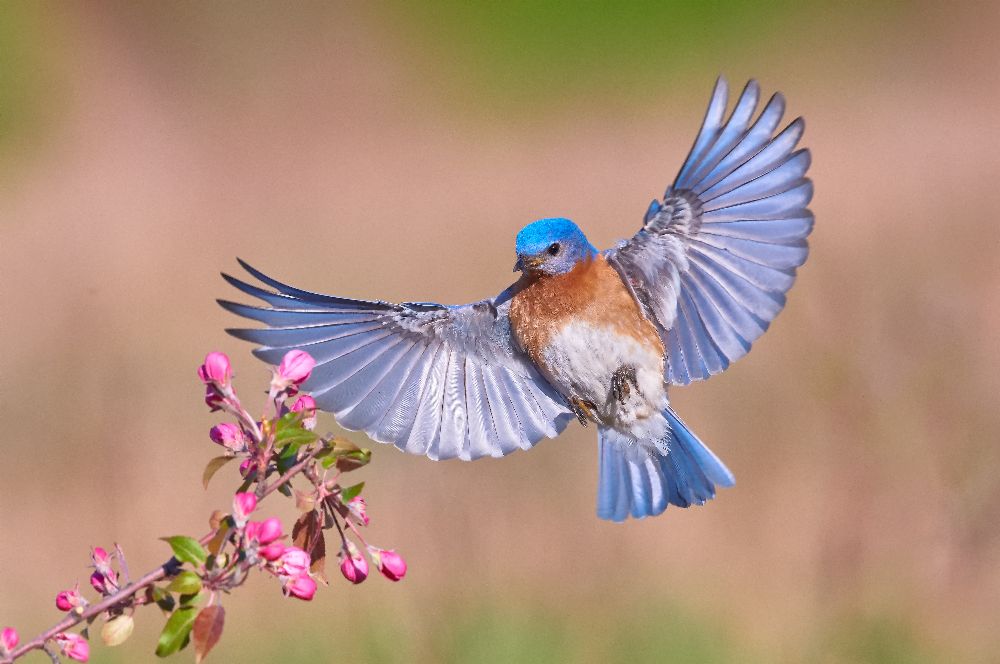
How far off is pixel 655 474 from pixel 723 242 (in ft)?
2.13

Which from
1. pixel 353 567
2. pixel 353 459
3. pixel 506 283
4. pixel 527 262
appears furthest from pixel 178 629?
pixel 506 283

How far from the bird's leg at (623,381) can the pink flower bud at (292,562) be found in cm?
144

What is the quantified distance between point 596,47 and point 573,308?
6.89 m

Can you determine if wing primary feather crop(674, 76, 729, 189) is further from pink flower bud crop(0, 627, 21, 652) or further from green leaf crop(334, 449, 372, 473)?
pink flower bud crop(0, 627, 21, 652)

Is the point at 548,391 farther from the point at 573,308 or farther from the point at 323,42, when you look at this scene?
the point at 323,42

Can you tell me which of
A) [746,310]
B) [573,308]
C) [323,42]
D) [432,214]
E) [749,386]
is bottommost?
[749,386]

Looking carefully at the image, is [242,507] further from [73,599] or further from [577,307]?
[577,307]

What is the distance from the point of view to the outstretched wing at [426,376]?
3.08 meters

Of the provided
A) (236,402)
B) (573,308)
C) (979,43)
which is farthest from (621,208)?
(236,402)

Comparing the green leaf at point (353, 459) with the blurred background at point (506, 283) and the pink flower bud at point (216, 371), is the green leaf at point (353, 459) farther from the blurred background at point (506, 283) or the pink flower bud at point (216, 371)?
the blurred background at point (506, 283)

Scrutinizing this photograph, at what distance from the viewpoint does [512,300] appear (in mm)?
3279

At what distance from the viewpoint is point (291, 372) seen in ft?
6.88

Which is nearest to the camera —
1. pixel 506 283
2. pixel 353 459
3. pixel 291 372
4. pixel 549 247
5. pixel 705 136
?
pixel 353 459

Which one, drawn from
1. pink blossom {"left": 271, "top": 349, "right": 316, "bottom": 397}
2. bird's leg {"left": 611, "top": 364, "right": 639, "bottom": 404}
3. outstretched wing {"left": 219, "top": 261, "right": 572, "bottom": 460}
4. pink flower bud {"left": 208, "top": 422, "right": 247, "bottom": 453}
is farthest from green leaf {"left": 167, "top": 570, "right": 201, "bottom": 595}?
bird's leg {"left": 611, "top": 364, "right": 639, "bottom": 404}
